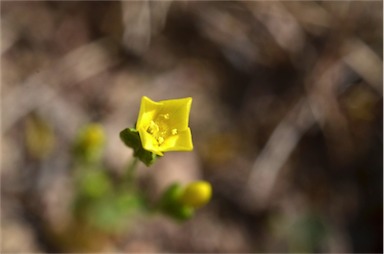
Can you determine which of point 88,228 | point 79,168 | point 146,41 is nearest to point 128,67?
point 146,41

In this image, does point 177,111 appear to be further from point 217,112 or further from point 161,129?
point 217,112

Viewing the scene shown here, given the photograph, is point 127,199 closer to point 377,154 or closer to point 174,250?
point 174,250

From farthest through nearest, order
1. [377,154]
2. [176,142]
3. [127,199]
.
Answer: [377,154]
[127,199]
[176,142]

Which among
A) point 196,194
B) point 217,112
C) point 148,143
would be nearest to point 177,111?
point 148,143

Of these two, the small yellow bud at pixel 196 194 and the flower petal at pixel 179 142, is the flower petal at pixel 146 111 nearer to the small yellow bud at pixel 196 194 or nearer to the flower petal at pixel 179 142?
the flower petal at pixel 179 142

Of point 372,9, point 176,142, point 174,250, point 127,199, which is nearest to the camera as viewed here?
point 176,142

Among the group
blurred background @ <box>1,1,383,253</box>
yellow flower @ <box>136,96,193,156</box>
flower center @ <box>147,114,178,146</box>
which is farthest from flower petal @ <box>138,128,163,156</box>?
blurred background @ <box>1,1,383,253</box>

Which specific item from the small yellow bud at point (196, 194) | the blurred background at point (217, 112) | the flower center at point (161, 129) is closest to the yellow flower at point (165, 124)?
the flower center at point (161, 129)

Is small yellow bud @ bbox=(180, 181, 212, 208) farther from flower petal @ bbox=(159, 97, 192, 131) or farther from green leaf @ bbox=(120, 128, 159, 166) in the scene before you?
green leaf @ bbox=(120, 128, 159, 166)
